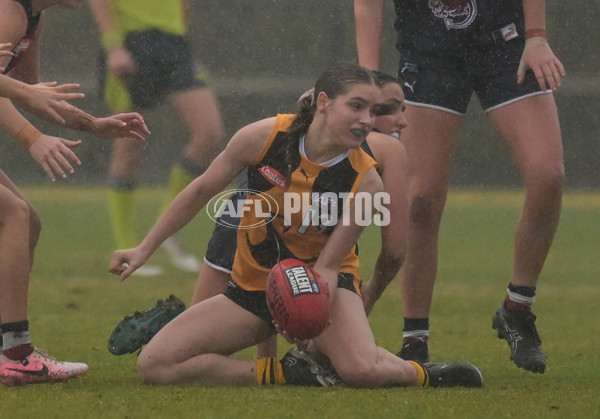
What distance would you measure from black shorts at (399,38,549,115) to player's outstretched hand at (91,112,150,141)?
3.64 ft

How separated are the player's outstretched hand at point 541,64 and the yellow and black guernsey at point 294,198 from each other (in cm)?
72

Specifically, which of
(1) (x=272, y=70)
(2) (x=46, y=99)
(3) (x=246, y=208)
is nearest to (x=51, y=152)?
(2) (x=46, y=99)

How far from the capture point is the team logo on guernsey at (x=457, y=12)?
17.4 feet

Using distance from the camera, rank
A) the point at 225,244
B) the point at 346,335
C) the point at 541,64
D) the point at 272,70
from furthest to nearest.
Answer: the point at 272,70 < the point at 225,244 < the point at 541,64 < the point at 346,335

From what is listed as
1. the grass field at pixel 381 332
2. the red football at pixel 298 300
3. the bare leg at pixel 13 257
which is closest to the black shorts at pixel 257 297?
the red football at pixel 298 300

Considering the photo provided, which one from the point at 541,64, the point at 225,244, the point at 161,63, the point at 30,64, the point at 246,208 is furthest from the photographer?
the point at 161,63

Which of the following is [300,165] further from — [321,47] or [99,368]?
[321,47]

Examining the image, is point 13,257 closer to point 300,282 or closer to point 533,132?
point 300,282

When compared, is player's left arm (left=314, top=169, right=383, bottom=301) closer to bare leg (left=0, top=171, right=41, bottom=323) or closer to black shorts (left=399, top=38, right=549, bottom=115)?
black shorts (left=399, top=38, right=549, bottom=115)

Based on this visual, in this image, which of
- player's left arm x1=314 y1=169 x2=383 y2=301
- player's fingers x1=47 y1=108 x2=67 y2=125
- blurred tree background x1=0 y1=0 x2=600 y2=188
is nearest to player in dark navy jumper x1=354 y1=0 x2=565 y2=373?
player's left arm x1=314 y1=169 x2=383 y2=301

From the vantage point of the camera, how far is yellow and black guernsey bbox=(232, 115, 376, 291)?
4832 mm

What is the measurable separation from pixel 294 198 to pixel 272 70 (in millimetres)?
11313

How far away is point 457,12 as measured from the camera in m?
5.32

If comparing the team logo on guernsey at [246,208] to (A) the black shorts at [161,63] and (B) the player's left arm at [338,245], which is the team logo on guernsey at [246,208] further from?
(A) the black shorts at [161,63]
